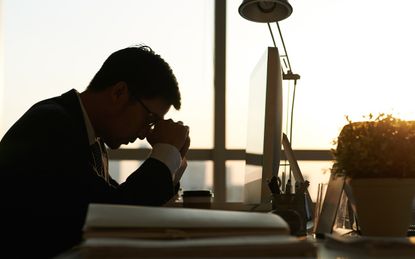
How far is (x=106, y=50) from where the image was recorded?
3850 millimetres

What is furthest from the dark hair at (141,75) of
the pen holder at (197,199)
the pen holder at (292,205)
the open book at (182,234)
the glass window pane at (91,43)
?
the glass window pane at (91,43)

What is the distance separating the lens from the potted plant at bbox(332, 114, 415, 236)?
0.96 metres

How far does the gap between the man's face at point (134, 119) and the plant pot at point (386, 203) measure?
0.94 m

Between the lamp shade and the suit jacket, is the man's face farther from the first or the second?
the lamp shade

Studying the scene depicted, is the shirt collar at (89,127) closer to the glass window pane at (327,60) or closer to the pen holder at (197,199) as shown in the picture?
the pen holder at (197,199)

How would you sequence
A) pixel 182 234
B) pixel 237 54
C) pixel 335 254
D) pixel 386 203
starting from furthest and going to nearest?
pixel 237 54 < pixel 386 203 < pixel 335 254 < pixel 182 234

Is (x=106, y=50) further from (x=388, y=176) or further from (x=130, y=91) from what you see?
(x=388, y=176)

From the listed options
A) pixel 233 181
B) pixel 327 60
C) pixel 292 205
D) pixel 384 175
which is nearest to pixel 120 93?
pixel 292 205

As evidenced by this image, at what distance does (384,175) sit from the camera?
0.97 meters

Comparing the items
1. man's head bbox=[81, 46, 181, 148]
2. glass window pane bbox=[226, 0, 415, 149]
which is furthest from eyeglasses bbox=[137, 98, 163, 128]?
glass window pane bbox=[226, 0, 415, 149]

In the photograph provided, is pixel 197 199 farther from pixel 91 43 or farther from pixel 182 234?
pixel 91 43

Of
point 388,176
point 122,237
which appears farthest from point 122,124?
point 122,237

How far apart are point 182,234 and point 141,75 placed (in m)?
1.16

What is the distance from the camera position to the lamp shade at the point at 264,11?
6.30 feet
